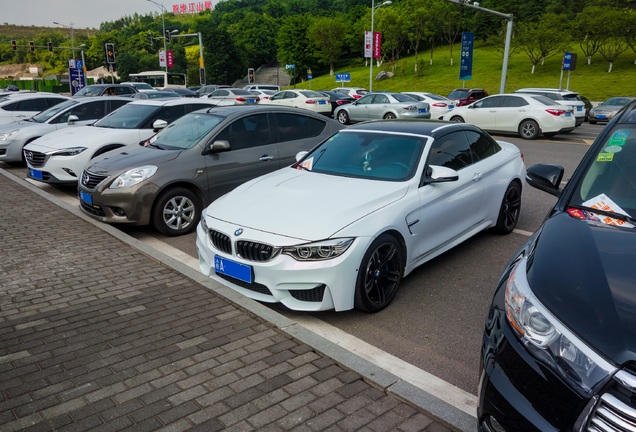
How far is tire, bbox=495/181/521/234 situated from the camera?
638 cm

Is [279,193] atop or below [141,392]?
atop

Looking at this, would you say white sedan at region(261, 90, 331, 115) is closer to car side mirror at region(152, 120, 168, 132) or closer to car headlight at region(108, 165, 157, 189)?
car side mirror at region(152, 120, 168, 132)

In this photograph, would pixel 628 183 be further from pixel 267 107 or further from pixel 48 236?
pixel 48 236

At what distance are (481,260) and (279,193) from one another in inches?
96.3

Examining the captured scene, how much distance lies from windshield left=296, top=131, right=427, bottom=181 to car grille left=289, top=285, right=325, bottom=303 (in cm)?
141

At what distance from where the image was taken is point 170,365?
3.46m

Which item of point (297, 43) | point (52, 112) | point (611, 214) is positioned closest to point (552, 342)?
point (611, 214)

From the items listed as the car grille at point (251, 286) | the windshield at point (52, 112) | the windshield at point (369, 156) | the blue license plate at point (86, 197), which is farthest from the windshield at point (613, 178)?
the windshield at point (52, 112)

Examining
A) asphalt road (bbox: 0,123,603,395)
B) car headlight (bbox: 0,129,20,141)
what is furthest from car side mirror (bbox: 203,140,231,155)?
car headlight (bbox: 0,129,20,141)

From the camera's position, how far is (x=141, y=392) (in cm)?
315

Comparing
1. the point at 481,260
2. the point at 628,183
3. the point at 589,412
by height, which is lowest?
the point at 481,260

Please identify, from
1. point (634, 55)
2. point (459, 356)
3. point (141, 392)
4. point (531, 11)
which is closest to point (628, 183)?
point (459, 356)

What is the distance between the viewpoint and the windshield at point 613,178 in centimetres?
303

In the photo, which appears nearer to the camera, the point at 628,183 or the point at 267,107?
the point at 628,183
